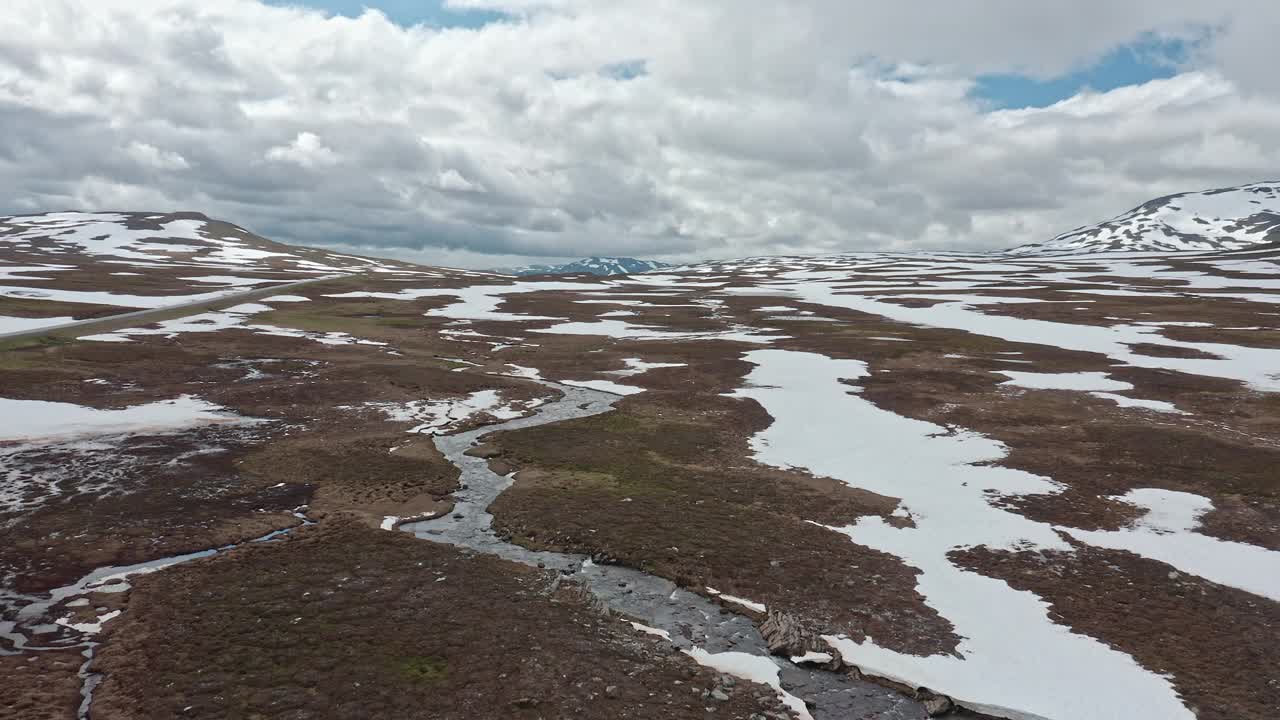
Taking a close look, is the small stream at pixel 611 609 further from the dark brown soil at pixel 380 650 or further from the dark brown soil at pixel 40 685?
the dark brown soil at pixel 380 650

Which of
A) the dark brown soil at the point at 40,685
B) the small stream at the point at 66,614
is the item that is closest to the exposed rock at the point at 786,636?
the small stream at the point at 66,614

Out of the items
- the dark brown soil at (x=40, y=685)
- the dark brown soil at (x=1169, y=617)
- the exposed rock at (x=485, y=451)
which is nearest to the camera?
the dark brown soil at (x=40, y=685)

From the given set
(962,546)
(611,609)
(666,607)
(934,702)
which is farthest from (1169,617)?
(611,609)

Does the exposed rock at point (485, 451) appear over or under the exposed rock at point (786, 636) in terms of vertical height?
under

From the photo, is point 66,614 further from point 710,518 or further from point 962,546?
point 962,546

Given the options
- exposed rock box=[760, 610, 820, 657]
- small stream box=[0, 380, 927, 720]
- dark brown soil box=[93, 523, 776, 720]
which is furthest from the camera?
exposed rock box=[760, 610, 820, 657]

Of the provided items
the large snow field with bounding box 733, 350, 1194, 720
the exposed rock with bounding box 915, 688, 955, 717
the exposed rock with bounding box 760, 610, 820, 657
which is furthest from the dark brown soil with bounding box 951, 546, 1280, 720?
the exposed rock with bounding box 760, 610, 820, 657

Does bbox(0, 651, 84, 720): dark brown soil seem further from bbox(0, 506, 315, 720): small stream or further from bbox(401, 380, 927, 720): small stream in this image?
bbox(401, 380, 927, 720): small stream

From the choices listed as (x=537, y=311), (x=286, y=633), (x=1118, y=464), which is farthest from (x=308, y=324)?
(x=1118, y=464)

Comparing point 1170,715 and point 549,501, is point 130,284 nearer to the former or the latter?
point 549,501
